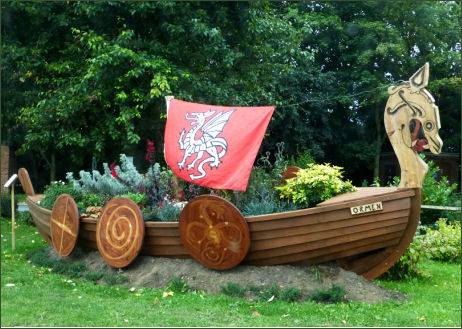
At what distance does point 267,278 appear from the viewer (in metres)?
6.91

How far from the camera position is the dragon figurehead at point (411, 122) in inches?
264

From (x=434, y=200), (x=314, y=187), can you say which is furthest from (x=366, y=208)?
(x=434, y=200)

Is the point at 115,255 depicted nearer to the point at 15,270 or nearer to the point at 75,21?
the point at 15,270

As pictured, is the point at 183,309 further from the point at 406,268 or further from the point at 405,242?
the point at 406,268

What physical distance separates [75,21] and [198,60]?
2.86 metres

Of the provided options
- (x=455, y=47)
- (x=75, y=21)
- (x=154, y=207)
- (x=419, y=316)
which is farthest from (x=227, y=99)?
(x=455, y=47)

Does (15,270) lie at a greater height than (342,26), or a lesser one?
lesser

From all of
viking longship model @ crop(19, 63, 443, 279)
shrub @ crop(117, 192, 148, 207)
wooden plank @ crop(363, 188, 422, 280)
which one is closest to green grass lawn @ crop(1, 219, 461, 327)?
wooden plank @ crop(363, 188, 422, 280)

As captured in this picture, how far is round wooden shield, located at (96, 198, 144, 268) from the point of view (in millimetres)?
7539

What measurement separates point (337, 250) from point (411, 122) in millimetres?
1743

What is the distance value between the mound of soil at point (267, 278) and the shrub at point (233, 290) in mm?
91

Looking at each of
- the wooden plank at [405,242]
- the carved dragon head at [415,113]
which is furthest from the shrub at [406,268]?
the carved dragon head at [415,113]

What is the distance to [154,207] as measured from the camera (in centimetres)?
826

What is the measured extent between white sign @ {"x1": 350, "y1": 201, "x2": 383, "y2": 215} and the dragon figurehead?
0.44 m
